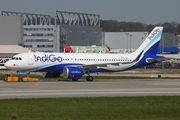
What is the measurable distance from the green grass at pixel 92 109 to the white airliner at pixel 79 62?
27305mm

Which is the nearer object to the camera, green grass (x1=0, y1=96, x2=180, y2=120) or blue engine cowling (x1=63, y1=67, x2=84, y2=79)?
green grass (x1=0, y1=96, x2=180, y2=120)

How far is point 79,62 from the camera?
64.2 m

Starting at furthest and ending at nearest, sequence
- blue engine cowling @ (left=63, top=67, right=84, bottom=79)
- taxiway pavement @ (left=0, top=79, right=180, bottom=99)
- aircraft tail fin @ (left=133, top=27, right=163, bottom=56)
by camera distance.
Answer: aircraft tail fin @ (left=133, top=27, right=163, bottom=56) → blue engine cowling @ (left=63, top=67, right=84, bottom=79) → taxiway pavement @ (left=0, top=79, right=180, bottom=99)

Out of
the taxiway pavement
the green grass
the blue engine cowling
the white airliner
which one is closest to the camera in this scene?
the green grass

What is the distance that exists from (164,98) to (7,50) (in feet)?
298

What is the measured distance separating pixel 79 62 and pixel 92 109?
3615 centimetres

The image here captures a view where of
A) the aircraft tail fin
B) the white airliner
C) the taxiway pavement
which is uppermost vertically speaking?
the aircraft tail fin

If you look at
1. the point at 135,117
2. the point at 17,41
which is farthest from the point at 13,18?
the point at 135,117

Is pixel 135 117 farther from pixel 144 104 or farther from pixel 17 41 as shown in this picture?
pixel 17 41

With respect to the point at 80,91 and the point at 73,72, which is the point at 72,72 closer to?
the point at 73,72

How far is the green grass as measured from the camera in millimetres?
24931

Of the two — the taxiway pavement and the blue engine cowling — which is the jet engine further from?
the taxiway pavement

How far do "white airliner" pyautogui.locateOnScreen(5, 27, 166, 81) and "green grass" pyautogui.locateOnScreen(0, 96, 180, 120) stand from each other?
2730 cm

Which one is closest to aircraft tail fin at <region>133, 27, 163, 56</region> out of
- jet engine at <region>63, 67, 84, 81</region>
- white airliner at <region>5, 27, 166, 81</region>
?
white airliner at <region>5, 27, 166, 81</region>
